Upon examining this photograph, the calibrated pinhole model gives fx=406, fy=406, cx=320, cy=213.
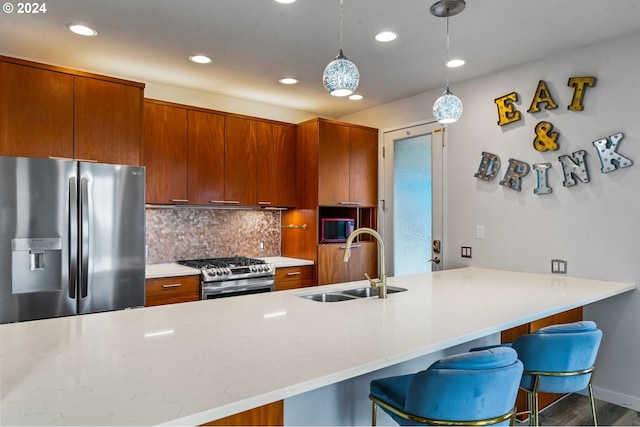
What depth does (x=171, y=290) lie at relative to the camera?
329cm

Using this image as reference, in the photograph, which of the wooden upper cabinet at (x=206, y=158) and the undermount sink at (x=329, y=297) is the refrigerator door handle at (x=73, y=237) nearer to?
the wooden upper cabinet at (x=206, y=158)

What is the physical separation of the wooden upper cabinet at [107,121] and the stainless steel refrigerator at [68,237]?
25 cm

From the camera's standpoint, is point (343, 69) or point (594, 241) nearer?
point (343, 69)

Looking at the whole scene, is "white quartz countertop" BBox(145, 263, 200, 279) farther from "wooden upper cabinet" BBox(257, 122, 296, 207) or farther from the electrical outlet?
the electrical outlet

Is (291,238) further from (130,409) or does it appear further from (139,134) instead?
(130,409)

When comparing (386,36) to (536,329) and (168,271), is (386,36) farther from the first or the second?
(168,271)

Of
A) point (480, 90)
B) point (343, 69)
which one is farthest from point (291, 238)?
point (343, 69)

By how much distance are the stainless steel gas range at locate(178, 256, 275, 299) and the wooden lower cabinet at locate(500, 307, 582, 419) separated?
2.06m

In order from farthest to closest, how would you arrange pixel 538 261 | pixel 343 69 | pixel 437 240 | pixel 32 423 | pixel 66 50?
pixel 437 240 < pixel 538 261 < pixel 66 50 < pixel 343 69 < pixel 32 423

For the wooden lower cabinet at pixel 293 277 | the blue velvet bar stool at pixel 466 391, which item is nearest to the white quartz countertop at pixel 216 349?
the blue velvet bar stool at pixel 466 391

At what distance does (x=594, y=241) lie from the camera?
2939mm

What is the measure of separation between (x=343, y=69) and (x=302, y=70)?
1.63 meters

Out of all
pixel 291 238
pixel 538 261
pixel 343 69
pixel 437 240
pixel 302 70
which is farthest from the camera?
pixel 291 238

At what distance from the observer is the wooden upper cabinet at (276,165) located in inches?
163
